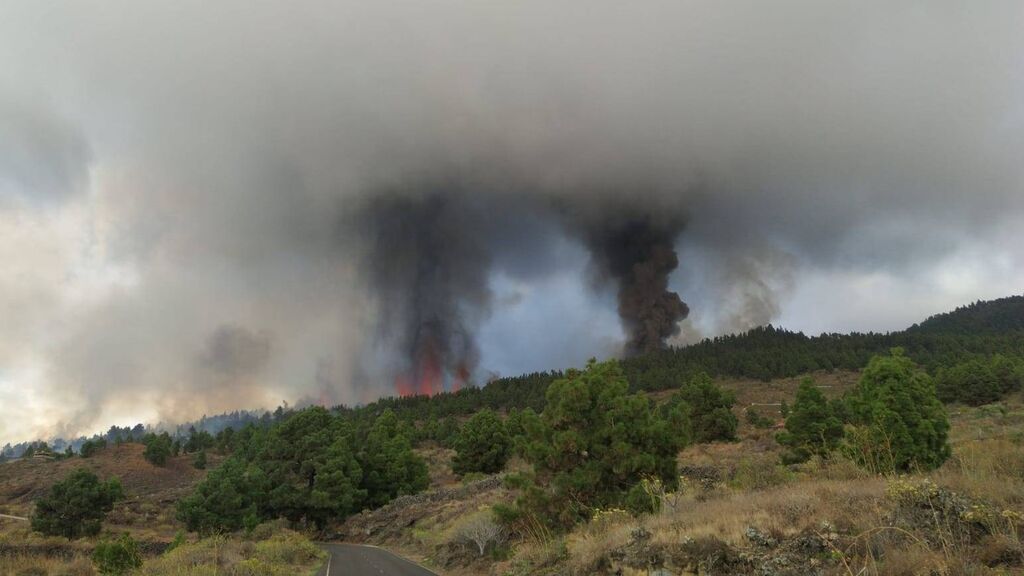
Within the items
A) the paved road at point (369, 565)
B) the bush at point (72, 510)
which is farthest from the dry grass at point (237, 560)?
the bush at point (72, 510)

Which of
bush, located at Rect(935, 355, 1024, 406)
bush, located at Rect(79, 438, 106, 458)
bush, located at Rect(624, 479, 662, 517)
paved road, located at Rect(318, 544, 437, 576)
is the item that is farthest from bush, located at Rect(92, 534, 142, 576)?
bush, located at Rect(79, 438, 106, 458)

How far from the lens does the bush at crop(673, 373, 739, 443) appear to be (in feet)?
184

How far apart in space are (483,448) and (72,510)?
138 feet

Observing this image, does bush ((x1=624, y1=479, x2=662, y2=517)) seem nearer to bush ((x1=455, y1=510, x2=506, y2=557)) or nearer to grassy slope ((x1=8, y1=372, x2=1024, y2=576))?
grassy slope ((x1=8, y1=372, x2=1024, y2=576))

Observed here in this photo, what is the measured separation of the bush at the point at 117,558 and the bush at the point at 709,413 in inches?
1897

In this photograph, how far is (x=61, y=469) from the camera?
102125 millimetres

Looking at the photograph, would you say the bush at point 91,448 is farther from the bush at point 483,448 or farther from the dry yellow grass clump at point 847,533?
the dry yellow grass clump at point 847,533

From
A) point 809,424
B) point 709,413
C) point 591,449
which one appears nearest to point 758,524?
point 591,449

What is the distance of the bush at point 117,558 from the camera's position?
19.9m

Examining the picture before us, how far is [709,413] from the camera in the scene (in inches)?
2256

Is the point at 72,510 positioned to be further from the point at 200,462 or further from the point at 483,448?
the point at 200,462

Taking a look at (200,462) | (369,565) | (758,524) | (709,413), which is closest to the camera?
(758,524)

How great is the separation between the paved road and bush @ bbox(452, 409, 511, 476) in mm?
24548

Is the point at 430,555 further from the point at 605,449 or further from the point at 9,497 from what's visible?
the point at 9,497
